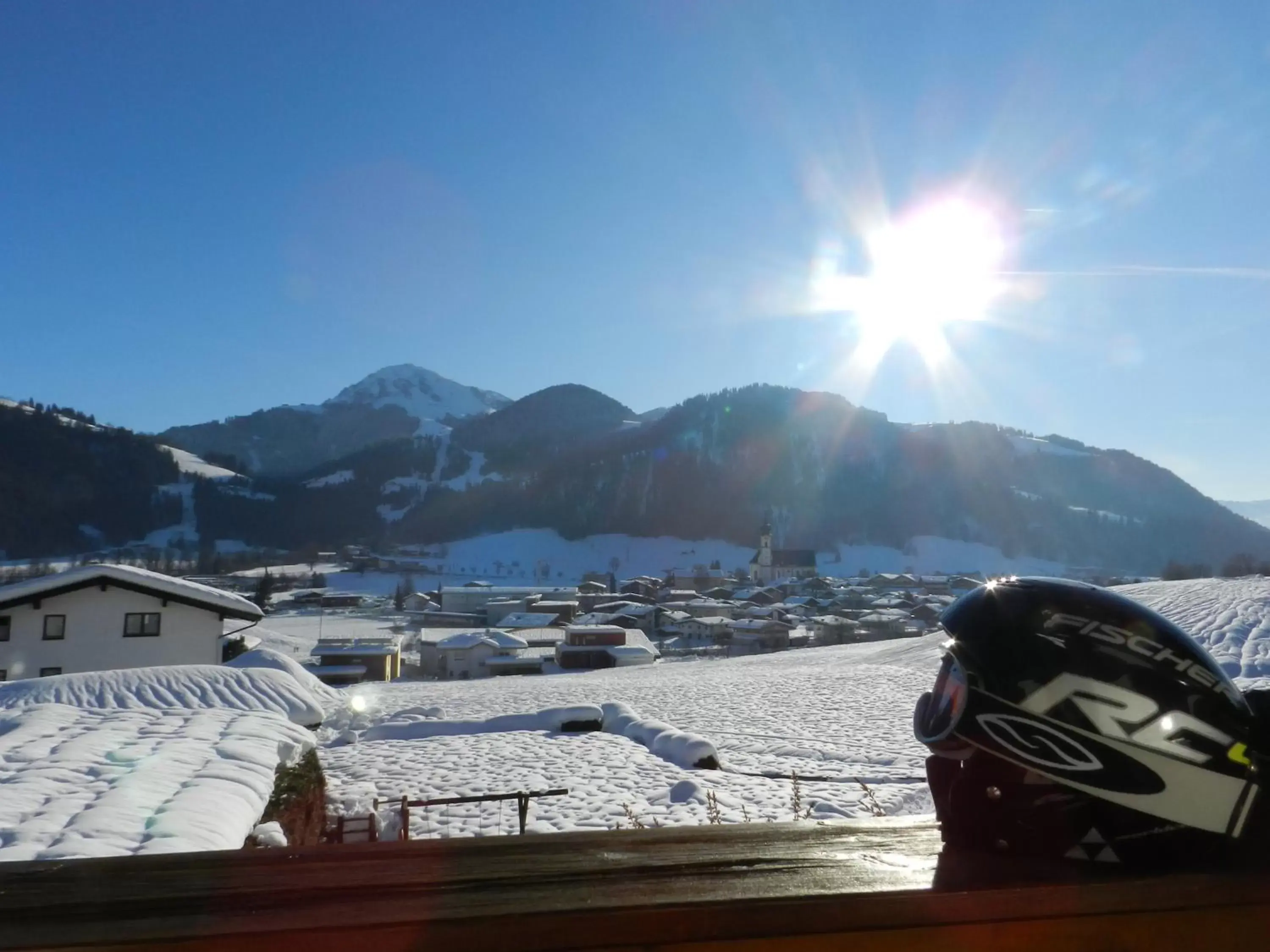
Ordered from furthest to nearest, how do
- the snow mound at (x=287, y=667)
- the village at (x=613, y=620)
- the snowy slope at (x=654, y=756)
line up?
1. the village at (x=613, y=620)
2. the snow mound at (x=287, y=667)
3. the snowy slope at (x=654, y=756)

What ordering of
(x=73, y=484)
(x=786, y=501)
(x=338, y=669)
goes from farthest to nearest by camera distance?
(x=786, y=501) → (x=73, y=484) → (x=338, y=669)

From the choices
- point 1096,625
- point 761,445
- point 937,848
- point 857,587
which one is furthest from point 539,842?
point 761,445

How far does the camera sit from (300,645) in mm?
48875

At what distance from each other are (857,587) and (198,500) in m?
132

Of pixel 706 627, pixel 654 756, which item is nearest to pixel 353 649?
pixel 706 627

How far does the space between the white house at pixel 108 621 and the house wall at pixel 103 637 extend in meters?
0.02

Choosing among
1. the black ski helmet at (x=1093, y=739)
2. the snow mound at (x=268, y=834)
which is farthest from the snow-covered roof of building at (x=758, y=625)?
the black ski helmet at (x=1093, y=739)

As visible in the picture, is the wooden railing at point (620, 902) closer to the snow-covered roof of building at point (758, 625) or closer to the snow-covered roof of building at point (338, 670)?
the snow-covered roof of building at point (338, 670)

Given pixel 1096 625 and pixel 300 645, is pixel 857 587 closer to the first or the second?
pixel 300 645

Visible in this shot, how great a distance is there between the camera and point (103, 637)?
74.7ft

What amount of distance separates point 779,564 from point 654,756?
112 m

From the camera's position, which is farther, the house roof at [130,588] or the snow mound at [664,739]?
the house roof at [130,588]

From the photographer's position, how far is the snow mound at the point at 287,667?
1967 centimetres

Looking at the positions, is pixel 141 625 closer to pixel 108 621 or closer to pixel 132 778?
pixel 108 621
